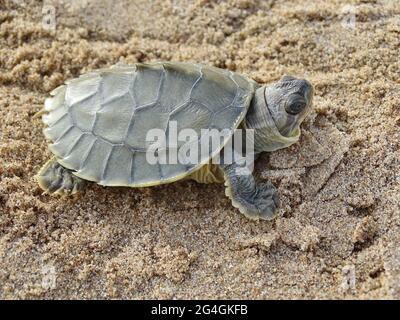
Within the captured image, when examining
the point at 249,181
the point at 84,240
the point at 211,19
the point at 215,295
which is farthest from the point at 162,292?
the point at 211,19

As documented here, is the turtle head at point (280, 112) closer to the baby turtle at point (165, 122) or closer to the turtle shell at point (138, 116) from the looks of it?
the baby turtle at point (165, 122)

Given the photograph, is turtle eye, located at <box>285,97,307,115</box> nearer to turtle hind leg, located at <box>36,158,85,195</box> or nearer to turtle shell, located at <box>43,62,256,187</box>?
turtle shell, located at <box>43,62,256,187</box>

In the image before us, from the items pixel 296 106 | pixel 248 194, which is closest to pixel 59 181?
pixel 248 194

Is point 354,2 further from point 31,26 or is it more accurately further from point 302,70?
point 31,26

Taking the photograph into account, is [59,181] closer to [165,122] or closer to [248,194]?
[165,122]

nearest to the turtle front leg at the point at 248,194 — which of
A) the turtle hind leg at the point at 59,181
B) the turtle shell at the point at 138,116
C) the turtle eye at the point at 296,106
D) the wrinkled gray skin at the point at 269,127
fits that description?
the wrinkled gray skin at the point at 269,127
